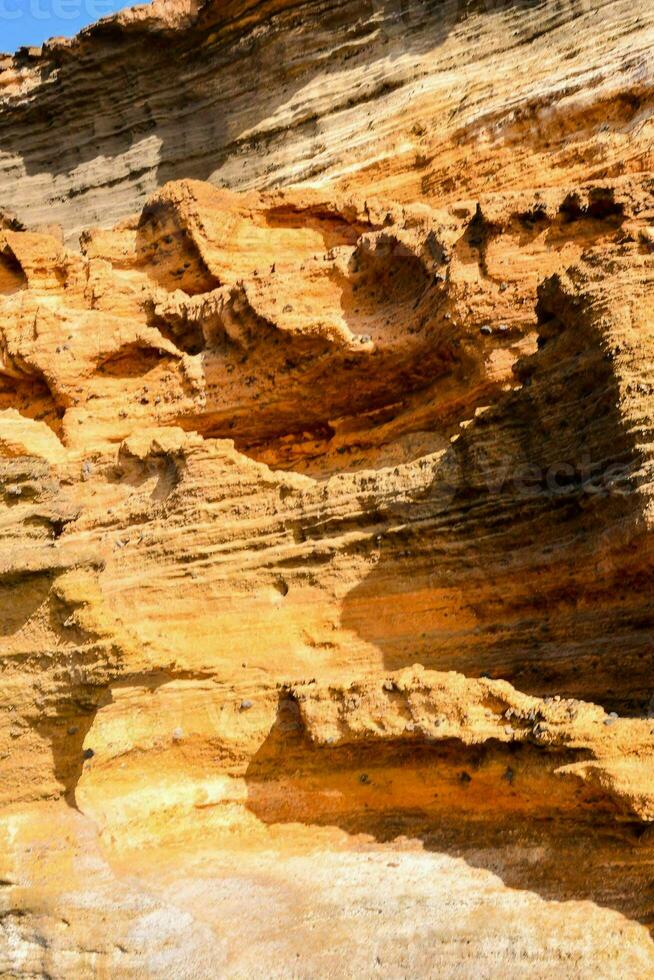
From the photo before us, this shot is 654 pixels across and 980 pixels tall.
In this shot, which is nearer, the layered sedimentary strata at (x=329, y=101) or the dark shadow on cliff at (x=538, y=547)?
the dark shadow on cliff at (x=538, y=547)

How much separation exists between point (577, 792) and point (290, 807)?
2.46 m

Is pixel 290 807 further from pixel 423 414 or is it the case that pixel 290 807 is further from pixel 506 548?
pixel 423 414

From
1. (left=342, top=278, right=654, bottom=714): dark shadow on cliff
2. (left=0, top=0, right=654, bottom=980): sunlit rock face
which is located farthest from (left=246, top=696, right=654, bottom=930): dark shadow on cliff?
(left=342, top=278, right=654, bottom=714): dark shadow on cliff

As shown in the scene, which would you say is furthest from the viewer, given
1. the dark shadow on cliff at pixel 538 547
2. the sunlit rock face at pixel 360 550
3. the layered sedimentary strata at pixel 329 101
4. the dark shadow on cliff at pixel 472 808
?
the layered sedimentary strata at pixel 329 101

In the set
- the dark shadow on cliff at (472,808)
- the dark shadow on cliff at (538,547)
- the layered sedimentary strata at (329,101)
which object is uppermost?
the layered sedimentary strata at (329,101)

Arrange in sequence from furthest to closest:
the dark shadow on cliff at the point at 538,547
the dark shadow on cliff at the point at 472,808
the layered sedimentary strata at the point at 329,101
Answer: the layered sedimentary strata at the point at 329,101 < the dark shadow on cliff at the point at 538,547 < the dark shadow on cliff at the point at 472,808

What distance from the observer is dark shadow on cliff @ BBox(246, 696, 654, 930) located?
5996 mm

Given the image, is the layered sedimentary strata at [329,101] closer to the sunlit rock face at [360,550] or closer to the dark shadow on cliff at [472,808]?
the sunlit rock face at [360,550]

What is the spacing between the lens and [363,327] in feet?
35.6

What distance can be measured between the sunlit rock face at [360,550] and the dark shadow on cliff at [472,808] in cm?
2

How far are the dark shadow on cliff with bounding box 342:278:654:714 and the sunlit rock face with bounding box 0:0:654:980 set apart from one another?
1.0 inches

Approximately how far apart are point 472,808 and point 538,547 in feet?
6.71

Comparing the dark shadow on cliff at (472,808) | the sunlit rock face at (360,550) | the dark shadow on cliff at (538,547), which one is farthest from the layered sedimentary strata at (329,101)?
the dark shadow on cliff at (472,808)

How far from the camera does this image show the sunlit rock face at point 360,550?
6.43 metres
